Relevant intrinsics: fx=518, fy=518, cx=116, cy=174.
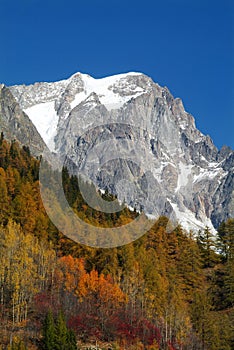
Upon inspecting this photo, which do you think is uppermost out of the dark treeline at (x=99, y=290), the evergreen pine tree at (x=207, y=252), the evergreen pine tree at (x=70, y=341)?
the evergreen pine tree at (x=207, y=252)

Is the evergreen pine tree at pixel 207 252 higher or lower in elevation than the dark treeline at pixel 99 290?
higher

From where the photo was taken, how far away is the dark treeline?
172 ft

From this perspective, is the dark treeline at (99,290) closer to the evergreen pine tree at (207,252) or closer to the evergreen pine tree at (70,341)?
the evergreen pine tree at (70,341)

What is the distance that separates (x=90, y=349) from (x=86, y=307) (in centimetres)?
1020

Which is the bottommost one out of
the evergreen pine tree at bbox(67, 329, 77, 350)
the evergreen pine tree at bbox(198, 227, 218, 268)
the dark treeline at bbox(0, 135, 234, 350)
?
the evergreen pine tree at bbox(67, 329, 77, 350)

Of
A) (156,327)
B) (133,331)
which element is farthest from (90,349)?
(156,327)

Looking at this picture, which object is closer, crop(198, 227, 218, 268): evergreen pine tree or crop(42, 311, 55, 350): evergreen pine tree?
crop(42, 311, 55, 350): evergreen pine tree

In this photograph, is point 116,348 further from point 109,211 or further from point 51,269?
point 109,211

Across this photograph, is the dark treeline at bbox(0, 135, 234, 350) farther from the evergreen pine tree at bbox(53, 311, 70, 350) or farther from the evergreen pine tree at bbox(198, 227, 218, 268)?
the evergreen pine tree at bbox(198, 227, 218, 268)

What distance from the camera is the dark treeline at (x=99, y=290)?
5250 cm

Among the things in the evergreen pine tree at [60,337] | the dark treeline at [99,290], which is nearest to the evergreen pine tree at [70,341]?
the dark treeline at [99,290]

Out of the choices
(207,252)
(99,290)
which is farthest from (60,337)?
(207,252)

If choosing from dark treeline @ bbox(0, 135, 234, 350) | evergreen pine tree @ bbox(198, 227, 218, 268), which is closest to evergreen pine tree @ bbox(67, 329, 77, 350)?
dark treeline @ bbox(0, 135, 234, 350)

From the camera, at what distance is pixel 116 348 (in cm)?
5081
